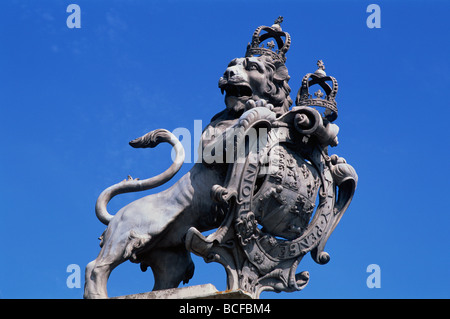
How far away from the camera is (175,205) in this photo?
1541cm

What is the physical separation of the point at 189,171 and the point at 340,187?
8.60ft

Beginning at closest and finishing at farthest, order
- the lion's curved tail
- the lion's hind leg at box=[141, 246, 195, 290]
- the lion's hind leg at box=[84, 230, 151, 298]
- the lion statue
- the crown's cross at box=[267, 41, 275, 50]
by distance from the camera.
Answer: the lion's hind leg at box=[84, 230, 151, 298], the lion statue, the lion's hind leg at box=[141, 246, 195, 290], the lion's curved tail, the crown's cross at box=[267, 41, 275, 50]

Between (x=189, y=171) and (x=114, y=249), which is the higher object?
(x=189, y=171)

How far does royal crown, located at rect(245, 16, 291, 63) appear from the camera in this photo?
54.6 ft

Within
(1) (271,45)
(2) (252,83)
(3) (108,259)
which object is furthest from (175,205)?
(1) (271,45)

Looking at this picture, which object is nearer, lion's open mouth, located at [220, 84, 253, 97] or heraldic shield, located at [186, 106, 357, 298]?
heraldic shield, located at [186, 106, 357, 298]

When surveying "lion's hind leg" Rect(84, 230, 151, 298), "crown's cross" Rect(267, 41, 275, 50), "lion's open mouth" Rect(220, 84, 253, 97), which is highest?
"crown's cross" Rect(267, 41, 275, 50)

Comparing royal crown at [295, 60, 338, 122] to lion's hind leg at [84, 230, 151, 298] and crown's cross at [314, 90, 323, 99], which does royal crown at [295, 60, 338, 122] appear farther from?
lion's hind leg at [84, 230, 151, 298]

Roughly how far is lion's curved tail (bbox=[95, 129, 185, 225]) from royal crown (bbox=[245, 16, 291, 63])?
2.02m

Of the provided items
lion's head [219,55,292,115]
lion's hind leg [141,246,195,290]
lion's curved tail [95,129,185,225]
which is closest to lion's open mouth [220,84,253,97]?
lion's head [219,55,292,115]

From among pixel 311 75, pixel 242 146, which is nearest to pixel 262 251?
pixel 242 146

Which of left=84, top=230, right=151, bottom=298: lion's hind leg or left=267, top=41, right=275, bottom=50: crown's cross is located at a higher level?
left=267, top=41, right=275, bottom=50: crown's cross

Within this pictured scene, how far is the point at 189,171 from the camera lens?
15758mm
